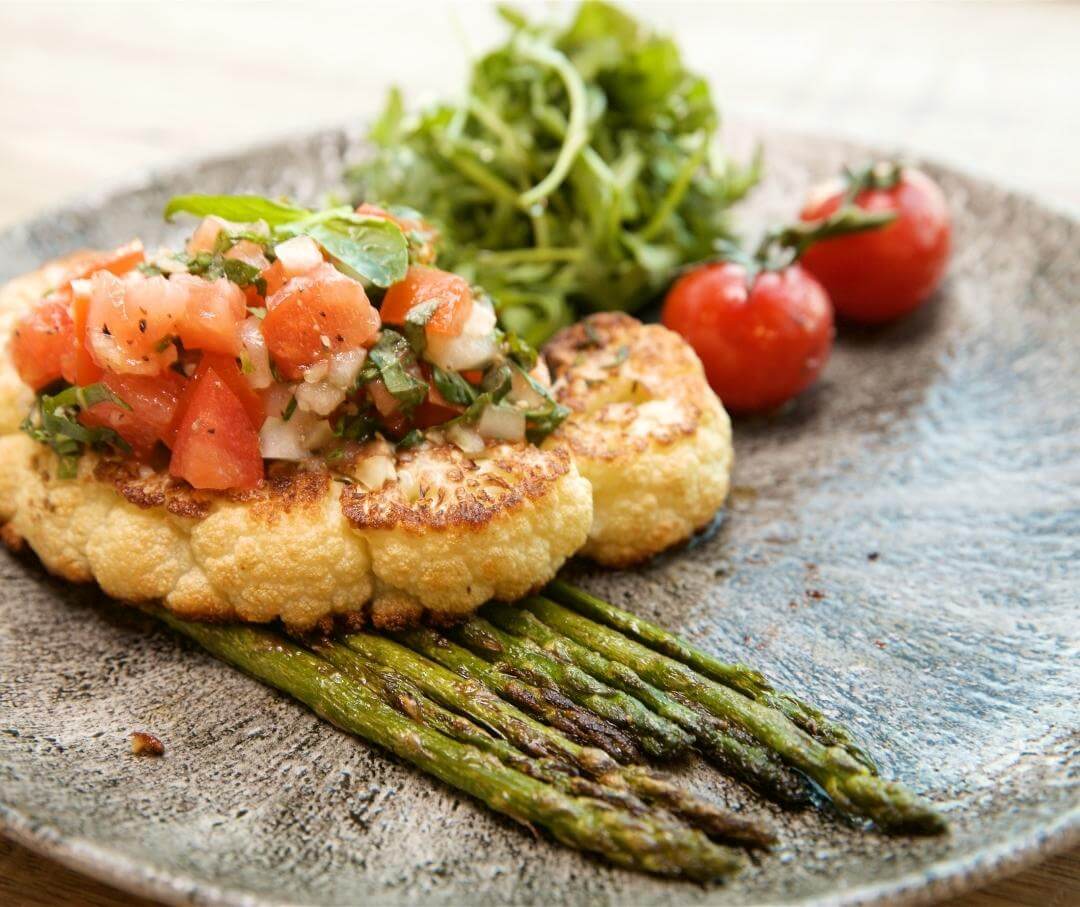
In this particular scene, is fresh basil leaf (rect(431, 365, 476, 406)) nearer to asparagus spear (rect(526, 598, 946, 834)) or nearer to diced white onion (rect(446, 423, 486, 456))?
diced white onion (rect(446, 423, 486, 456))

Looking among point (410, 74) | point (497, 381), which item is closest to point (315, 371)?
point (497, 381)

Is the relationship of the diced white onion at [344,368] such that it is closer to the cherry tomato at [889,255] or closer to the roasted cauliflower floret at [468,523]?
the roasted cauliflower floret at [468,523]

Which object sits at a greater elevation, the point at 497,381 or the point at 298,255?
the point at 298,255

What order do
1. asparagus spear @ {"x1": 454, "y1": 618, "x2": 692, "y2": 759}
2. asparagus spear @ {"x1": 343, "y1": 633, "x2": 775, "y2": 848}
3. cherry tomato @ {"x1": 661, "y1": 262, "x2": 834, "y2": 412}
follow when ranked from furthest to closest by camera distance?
cherry tomato @ {"x1": 661, "y1": 262, "x2": 834, "y2": 412}, asparagus spear @ {"x1": 454, "y1": 618, "x2": 692, "y2": 759}, asparagus spear @ {"x1": 343, "y1": 633, "x2": 775, "y2": 848}

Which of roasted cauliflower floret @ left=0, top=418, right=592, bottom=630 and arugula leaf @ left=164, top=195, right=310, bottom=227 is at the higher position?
arugula leaf @ left=164, top=195, right=310, bottom=227

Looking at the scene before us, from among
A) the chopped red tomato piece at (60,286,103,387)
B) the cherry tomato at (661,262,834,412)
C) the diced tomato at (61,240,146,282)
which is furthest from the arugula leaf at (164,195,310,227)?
the cherry tomato at (661,262,834,412)

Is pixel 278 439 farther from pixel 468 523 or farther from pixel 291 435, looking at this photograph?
pixel 468 523

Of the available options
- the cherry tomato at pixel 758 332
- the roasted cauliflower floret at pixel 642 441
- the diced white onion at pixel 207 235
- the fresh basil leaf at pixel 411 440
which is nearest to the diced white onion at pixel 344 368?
the fresh basil leaf at pixel 411 440
